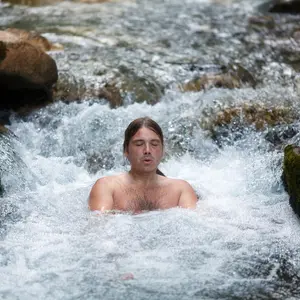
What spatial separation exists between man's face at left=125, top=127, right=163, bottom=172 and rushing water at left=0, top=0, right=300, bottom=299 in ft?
1.40

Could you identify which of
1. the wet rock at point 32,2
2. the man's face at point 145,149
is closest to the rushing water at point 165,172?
the man's face at point 145,149

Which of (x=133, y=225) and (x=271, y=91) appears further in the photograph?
(x=271, y=91)

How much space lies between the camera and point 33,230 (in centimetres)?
535

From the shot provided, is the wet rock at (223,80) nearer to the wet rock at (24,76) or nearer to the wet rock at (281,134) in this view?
the wet rock at (281,134)

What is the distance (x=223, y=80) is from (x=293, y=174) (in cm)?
406

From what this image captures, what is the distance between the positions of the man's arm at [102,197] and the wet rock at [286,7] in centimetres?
934

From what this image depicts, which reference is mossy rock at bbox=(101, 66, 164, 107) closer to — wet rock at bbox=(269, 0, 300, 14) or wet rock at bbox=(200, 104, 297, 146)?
wet rock at bbox=(200, 104, 297, 146)

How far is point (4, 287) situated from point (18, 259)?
1.47 ft

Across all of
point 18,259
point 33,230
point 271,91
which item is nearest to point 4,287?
point 18,259

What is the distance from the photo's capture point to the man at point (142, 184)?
557cm

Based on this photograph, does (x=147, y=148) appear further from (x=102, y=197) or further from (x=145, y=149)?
(x=102, y=197)

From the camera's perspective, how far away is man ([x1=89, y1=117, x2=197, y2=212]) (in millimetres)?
5570

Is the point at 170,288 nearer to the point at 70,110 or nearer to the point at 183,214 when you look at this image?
the point at 183,214

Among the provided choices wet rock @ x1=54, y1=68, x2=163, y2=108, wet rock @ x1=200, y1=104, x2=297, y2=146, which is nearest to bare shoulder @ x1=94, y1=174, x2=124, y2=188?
wet rock @ x1=200, y1=104, x2=297, y2=146
